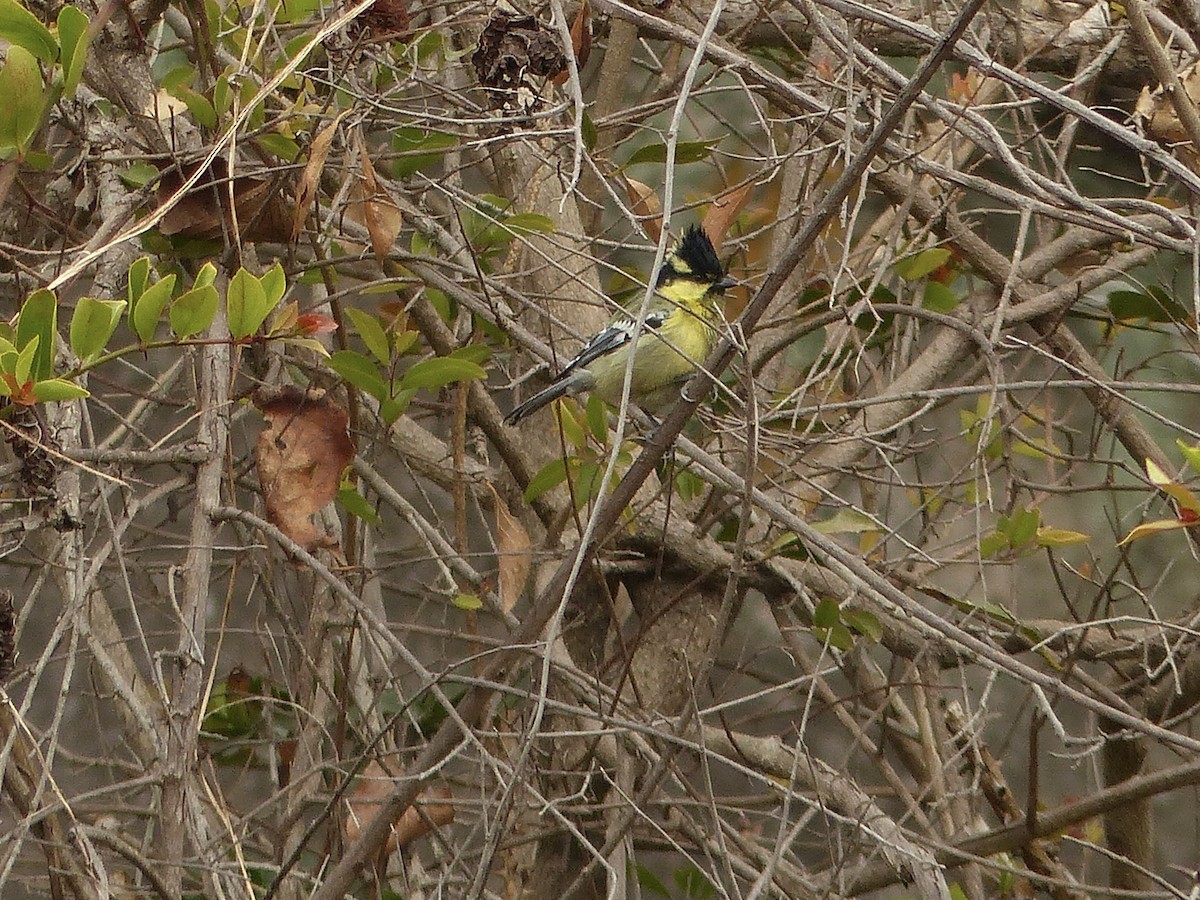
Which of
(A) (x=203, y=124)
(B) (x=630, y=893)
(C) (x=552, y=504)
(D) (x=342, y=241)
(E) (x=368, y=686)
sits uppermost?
(A) (x=203, y=124)

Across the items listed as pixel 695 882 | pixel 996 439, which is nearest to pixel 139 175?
pixel 996 439

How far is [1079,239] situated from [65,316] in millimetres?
2471

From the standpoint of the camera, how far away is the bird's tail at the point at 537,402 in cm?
340

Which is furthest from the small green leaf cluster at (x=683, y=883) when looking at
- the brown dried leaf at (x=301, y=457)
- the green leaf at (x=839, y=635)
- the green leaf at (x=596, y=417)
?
the brown dried leaf at (x=301, y=457)

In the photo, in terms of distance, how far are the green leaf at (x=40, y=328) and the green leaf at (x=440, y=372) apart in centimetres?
90

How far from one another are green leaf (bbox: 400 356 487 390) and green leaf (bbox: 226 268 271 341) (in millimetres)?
646

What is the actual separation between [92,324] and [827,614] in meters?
1.81

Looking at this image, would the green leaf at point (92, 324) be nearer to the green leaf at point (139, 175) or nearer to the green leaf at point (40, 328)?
the green leaf at point (40, 328)

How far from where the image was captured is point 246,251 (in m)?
2.89

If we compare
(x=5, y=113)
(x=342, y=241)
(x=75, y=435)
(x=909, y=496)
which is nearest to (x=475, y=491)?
(x=342, y=241)

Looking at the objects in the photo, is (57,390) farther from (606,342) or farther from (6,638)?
(606,342)

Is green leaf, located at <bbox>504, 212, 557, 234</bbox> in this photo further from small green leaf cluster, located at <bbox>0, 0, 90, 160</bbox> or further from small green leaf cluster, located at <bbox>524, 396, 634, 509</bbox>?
small green leaf cluster, located at <bbox>0, 0, 90, 160</bbox>

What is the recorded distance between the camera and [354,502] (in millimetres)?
2973

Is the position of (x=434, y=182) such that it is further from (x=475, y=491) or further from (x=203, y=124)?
(x=475, y=491)
